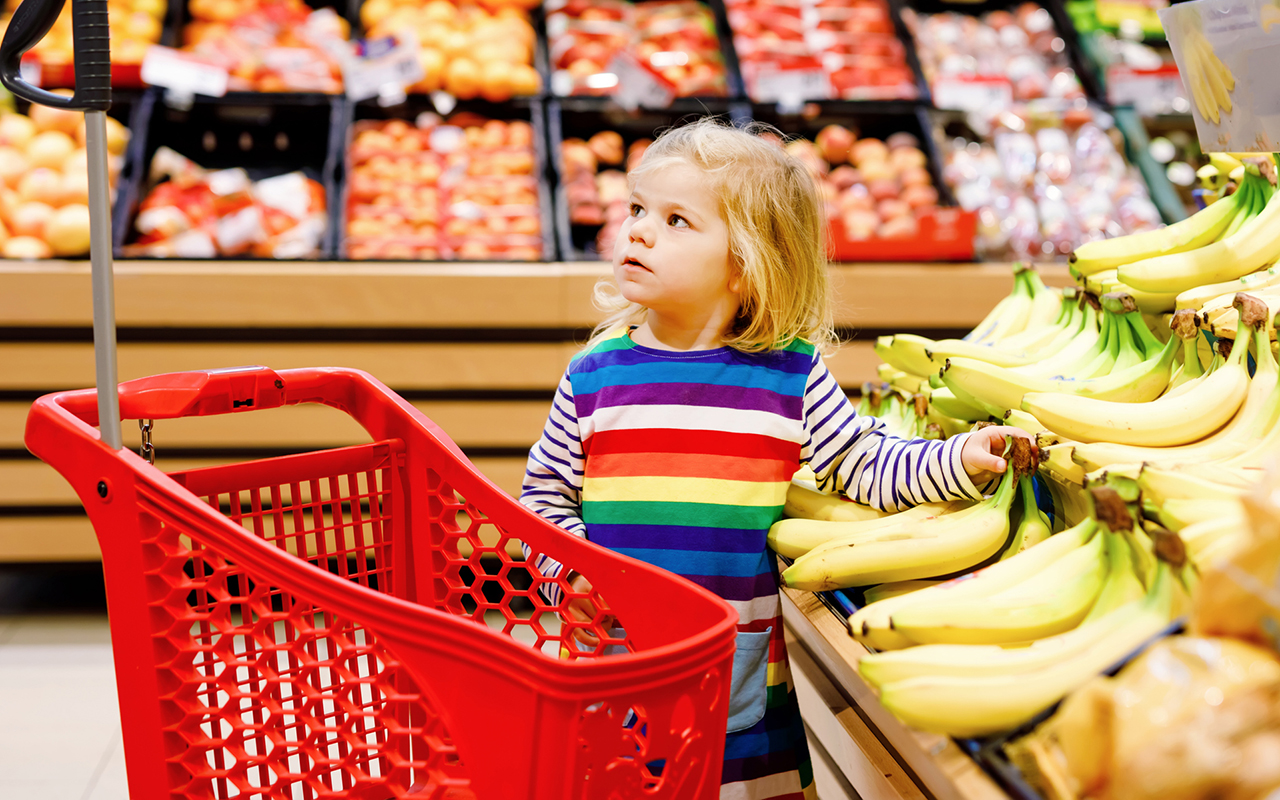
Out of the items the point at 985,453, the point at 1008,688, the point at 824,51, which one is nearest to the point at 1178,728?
the point at 1008,688

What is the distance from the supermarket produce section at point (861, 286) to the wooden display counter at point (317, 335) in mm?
10

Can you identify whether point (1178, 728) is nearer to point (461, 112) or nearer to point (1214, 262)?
point (1214, 262)

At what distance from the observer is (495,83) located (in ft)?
11.2

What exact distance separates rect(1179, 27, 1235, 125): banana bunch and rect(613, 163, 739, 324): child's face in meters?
0.65

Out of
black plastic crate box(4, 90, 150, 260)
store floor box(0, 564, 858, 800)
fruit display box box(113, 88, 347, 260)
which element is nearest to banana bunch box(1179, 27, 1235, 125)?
store floor box(0, 564, 858, 800)

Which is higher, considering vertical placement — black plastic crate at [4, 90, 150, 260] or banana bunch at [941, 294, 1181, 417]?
black plastic crate at [4, 90, 150, 260]

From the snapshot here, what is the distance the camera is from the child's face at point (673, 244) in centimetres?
126

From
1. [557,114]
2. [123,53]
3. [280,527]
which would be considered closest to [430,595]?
[280,527]

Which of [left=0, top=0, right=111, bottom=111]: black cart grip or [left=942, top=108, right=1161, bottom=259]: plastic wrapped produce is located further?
[left=942, top=108, right=1161, bottom=259]: plastic wrapped produce

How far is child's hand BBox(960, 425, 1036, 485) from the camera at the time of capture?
3.93ft

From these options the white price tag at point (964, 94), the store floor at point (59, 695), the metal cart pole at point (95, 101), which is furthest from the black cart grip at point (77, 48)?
the white price tag at point (964, 94)

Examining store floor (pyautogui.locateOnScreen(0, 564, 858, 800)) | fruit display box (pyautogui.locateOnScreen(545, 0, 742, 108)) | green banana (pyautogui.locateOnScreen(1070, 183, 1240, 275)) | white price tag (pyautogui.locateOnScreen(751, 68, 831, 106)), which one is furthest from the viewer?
white price tag (pyautogui.locateOnScreen(751, 68, 831, 106))

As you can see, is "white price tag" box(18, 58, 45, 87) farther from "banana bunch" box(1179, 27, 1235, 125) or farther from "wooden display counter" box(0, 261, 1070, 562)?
"banana bunch" box(1179, 27, 1235, 125)

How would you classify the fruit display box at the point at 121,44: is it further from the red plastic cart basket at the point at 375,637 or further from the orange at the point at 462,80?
the red plastic cart basket at the point at 375,637
